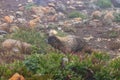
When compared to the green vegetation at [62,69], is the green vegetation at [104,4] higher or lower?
lower

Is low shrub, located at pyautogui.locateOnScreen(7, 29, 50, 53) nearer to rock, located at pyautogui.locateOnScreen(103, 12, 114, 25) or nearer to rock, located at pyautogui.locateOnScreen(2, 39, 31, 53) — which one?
rock, located at pyautogui.locateOnScreen(2, 39, 31, 53)

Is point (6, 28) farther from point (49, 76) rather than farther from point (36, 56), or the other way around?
point (49, 76)

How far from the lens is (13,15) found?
17.3 meters

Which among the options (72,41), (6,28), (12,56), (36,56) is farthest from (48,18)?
(36,56)

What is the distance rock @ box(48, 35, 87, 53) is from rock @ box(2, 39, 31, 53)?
3.83 ft

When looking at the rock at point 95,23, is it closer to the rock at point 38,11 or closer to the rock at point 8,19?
the rock at point 38,11

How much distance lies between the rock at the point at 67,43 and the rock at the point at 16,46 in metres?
1.17

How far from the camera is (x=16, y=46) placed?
11.9 m

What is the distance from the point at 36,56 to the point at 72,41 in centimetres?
383

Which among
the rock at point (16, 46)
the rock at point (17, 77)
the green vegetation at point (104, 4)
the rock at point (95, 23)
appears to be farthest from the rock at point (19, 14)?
the rock at point (17, 77)

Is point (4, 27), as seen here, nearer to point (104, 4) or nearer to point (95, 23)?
point (95, 23)

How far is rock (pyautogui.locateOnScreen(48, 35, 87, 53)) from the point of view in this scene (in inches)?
494

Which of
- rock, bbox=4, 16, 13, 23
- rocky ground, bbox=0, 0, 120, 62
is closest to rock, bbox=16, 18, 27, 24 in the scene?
rocky ground, bbox=0, 0, 120, 62

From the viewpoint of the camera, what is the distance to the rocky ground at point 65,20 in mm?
14188
